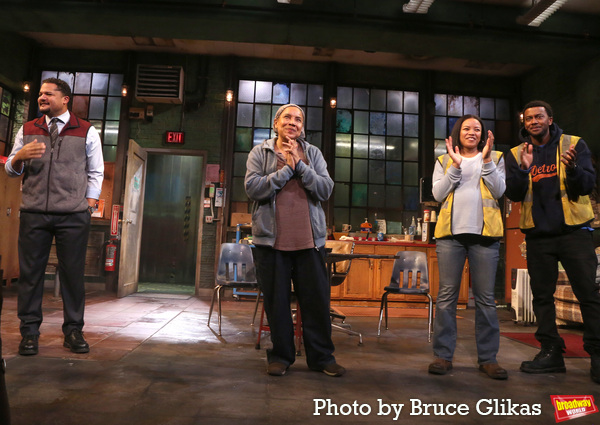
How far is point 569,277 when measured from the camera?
2.56m

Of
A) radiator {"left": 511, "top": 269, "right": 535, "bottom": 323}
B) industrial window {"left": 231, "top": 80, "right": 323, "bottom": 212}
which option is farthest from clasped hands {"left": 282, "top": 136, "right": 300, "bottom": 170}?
industrial window {"left": 231, "top": 80, "right": 323, "bottom": 212}

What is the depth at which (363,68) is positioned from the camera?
24.9ft

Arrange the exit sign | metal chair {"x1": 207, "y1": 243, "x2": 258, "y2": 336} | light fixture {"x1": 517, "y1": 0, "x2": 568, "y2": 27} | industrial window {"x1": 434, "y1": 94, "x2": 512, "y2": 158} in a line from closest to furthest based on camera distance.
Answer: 1. metal chair {"x1": 207, "y1": 243, "x2": 258, "y2": 336}
2. light fixture {"x1": 517, "y1": 0, "x2": 568, "y2": 27}
3. the exit sign
4. industrial window {"x1": 434, "y1": 94, "x2": 512, "y2": 158}

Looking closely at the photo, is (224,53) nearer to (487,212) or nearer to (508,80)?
(508,80)

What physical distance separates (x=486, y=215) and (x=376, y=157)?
5113mm

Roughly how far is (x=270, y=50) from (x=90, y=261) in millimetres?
4518

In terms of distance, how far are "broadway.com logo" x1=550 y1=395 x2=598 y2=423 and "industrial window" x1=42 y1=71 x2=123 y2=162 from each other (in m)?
7.05

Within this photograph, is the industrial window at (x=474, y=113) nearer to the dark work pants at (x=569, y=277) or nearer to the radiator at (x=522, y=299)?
the radiator at (x=522, y=299)

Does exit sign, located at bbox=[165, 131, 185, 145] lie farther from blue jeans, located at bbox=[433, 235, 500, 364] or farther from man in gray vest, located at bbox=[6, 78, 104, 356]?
blue jeans, located at bbox=[433, 235, 500, 364]

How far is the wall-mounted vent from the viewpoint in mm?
7004

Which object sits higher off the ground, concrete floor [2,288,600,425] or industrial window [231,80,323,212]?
industrial window [231,80,323,212]

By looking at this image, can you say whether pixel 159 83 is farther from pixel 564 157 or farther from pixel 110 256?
pixel 564 157

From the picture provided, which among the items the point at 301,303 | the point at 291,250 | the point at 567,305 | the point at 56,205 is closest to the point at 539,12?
the point at 567,305

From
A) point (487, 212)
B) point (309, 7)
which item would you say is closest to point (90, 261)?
point (309, 7)
